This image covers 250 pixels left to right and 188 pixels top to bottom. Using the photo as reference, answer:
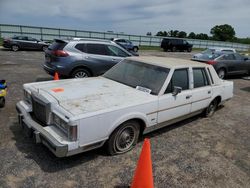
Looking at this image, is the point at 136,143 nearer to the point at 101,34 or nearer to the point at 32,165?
the point at 32,165

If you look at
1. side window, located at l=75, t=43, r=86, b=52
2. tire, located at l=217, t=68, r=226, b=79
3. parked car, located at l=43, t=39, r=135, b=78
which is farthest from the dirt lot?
tire, located at l=217, t=68, r=226, b=79

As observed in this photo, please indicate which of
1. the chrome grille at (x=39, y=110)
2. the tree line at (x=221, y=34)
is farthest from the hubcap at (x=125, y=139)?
the tree line at (x=221, y=34)

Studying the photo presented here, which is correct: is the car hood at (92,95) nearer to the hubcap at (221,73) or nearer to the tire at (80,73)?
the tire at (80,73)

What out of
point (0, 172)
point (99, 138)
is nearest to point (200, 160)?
point (99, 138)

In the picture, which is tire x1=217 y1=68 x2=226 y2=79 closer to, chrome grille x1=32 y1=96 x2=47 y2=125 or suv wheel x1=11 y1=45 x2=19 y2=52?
chrome grille x1=32 y1=96 x2=47 y2=125

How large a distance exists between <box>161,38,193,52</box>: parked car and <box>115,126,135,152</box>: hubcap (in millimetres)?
30005

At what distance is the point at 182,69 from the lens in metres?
4.69

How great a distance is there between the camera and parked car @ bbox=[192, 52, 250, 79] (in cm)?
1092

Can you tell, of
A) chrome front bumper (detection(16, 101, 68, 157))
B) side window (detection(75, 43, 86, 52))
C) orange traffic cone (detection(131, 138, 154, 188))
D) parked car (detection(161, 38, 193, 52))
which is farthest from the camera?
parked car (detection(161, 38, 193, 52))

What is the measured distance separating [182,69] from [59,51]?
4515 millimetres

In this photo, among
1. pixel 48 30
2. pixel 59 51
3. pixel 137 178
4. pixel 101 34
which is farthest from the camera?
pixel 101 34

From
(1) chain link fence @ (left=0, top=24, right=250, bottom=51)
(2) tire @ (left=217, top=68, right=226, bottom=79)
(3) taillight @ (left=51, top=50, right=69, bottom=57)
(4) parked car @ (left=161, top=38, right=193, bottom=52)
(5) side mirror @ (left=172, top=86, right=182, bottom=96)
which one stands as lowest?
(2) tire @ (left=217, top=68, right=226, bottom=79)

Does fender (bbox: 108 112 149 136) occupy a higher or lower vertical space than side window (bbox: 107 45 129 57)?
lower

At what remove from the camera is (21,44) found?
19719 mm
